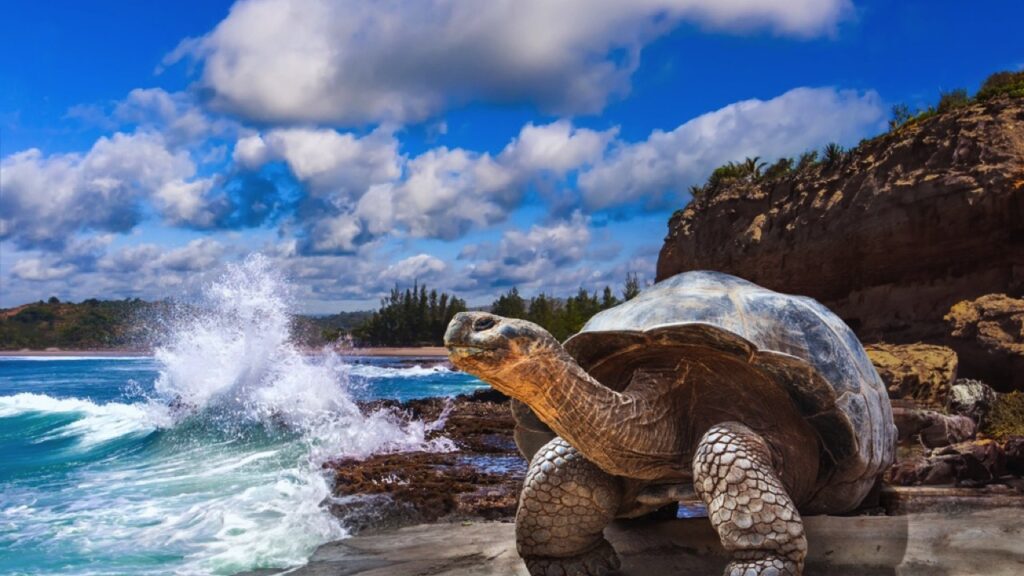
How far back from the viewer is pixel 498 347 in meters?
2.65

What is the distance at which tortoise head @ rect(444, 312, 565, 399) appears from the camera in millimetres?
2648

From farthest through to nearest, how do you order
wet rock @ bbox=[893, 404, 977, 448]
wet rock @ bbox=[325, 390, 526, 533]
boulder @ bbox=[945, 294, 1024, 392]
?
boulder @ bbox=[945, 294, 1024, 392], wet rock @ bbox=[893, 404, 977, 448], wet rock @ bbox=[325, 390, 526, 533]

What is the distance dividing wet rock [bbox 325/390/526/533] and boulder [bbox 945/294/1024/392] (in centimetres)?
874

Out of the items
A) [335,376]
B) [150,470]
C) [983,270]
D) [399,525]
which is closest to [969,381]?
[983,270]

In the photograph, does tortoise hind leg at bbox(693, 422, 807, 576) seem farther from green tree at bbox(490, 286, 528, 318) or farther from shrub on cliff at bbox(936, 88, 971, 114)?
green tree at bbox(490, 286, 528, 318)

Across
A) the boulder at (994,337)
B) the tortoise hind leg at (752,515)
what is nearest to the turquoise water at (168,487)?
the tortoise hind leg at (752,515)

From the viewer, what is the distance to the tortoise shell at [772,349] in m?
3.23

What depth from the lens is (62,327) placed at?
97312mm

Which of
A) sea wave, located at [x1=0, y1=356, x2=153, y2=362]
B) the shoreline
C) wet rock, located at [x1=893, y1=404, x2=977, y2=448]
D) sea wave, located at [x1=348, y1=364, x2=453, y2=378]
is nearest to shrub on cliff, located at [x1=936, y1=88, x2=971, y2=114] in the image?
wet rock, located at [x1=893, y1=404, x2=977, y2=448]

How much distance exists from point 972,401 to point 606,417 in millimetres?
10743

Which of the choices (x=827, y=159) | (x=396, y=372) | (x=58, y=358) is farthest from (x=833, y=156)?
(x=58, y=358)

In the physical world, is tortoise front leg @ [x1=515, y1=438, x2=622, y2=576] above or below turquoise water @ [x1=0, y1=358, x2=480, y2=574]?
above

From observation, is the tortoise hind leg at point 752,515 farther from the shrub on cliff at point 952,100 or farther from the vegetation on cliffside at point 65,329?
the vegetation on cliffside at point 65,329

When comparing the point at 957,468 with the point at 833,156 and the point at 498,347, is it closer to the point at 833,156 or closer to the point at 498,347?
the point at 498,347
